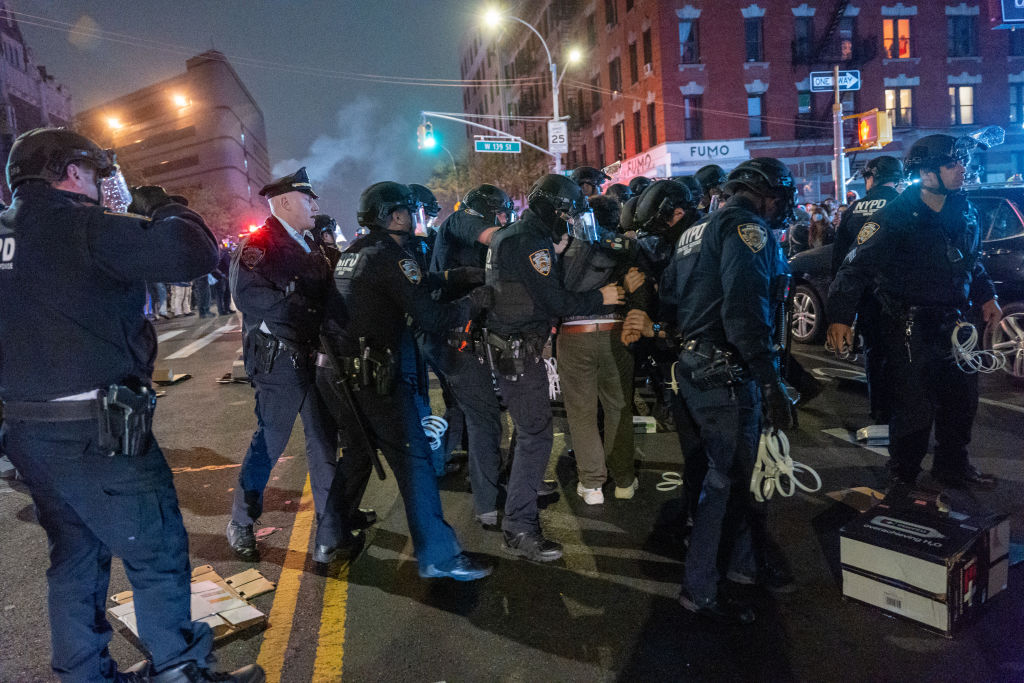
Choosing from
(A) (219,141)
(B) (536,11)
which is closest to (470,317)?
(B) (536,11)

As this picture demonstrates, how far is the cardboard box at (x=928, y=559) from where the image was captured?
2.96 meters

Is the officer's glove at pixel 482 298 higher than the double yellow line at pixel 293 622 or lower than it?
higher

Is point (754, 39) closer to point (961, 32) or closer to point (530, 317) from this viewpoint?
point (961, 32)

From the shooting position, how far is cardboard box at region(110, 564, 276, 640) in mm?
3459

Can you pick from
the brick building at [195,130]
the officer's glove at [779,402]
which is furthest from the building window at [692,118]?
the brick building at [195,130]

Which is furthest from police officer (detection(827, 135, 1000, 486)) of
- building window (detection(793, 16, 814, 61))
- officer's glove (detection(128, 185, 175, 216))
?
building window (detection(793, 16, 814, 61))

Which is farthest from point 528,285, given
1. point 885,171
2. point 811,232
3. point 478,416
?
point 811,232

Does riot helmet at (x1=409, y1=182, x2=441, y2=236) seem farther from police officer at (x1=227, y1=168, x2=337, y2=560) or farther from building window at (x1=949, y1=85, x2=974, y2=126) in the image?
building window at (x1=949, y1=85, x2=974, y2=126)

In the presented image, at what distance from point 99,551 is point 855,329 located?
5.08m

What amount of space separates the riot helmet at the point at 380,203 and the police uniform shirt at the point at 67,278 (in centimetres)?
143

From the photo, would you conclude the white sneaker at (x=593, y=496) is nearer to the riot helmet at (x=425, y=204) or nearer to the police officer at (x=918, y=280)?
the police officer at (x=918, y=280)

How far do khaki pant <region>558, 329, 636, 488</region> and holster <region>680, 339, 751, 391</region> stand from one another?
1461 mm

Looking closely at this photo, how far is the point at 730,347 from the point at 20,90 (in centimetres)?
5662

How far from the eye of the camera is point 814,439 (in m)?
6.00
